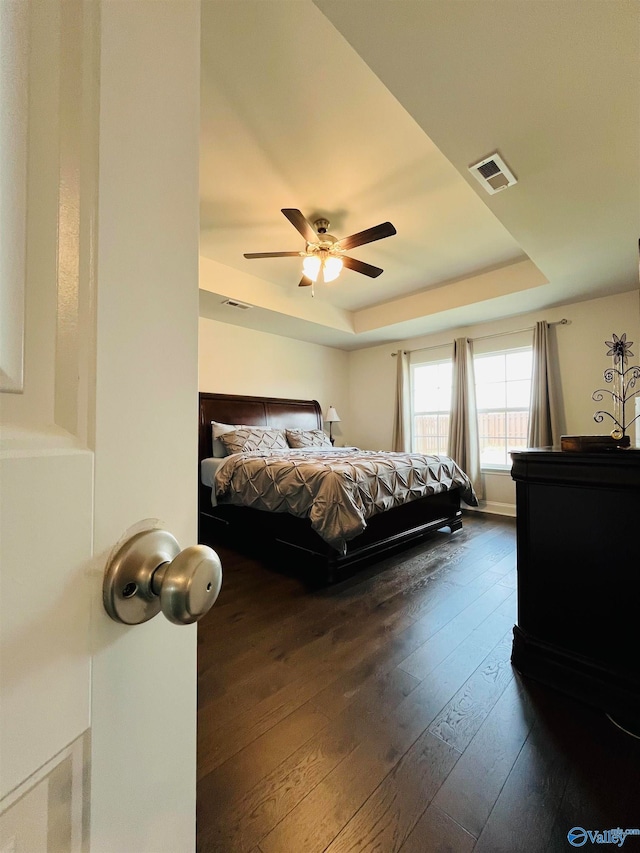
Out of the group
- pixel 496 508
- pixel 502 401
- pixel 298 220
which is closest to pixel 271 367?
pixel 298 220

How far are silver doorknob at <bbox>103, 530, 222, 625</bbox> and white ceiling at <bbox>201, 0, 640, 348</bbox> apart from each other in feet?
6.27

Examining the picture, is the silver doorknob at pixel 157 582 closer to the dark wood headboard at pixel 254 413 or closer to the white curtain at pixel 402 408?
the dark wood headboard at pixel 254 413

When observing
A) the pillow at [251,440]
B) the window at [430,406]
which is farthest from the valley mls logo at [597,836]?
Answer: the window at [430,406]

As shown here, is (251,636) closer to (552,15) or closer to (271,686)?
(271,686)

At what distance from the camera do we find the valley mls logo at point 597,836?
93cm

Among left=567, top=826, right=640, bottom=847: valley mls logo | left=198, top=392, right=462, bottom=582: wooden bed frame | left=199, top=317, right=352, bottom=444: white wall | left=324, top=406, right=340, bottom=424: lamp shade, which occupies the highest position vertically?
left=199, top=317, right=352, bottom=444: white wall

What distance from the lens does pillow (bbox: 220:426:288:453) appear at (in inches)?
156

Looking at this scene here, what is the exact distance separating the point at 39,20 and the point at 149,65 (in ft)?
0.34

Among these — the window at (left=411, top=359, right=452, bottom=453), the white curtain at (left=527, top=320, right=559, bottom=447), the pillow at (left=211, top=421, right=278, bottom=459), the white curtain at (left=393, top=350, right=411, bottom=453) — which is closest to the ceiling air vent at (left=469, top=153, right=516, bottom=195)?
the white curtain at (left=527, top=320, right=559, bottom=447)

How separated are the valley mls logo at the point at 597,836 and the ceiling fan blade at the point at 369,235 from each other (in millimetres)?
2940

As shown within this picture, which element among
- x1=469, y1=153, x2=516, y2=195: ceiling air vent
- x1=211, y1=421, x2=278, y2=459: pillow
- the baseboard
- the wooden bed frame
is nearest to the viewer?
x1=469, y1=153, x2=516, y2=195: ceiling air vent

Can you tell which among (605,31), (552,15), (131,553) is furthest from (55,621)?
(605,31)

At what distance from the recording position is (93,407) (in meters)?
0.29

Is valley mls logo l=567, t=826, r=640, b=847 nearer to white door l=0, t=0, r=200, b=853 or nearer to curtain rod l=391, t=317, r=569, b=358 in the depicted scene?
white door l=0, t=0, r=200, b=853
